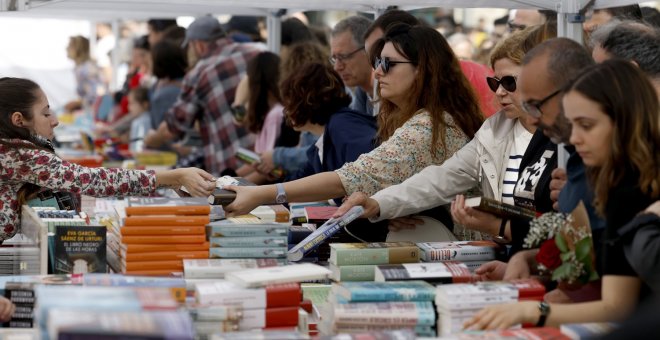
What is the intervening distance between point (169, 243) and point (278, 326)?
2.12ft

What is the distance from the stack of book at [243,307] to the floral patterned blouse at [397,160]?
3.72 ft

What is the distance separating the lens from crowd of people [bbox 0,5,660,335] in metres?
2.72

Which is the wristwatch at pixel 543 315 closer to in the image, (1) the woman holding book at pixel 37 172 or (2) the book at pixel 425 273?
(2) the book at pixel 425 273

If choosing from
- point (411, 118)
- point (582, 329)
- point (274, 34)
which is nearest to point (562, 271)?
point (582, 329)

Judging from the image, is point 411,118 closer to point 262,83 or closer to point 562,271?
point 562,271

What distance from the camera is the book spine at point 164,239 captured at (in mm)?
3414

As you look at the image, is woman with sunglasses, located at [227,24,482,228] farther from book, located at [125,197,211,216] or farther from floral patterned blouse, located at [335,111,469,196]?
book, located at [125,197,211,216]

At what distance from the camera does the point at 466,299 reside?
2.87 meters

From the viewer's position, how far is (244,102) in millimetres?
7156

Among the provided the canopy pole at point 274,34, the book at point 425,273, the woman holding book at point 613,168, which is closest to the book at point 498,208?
the book at point 425,273

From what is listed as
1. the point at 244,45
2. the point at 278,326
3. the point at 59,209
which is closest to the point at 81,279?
the point at 278,326

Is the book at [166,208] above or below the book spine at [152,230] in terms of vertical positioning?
above

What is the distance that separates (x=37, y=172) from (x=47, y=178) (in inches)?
1.7

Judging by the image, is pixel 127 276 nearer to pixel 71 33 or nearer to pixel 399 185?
pixel 399 185
